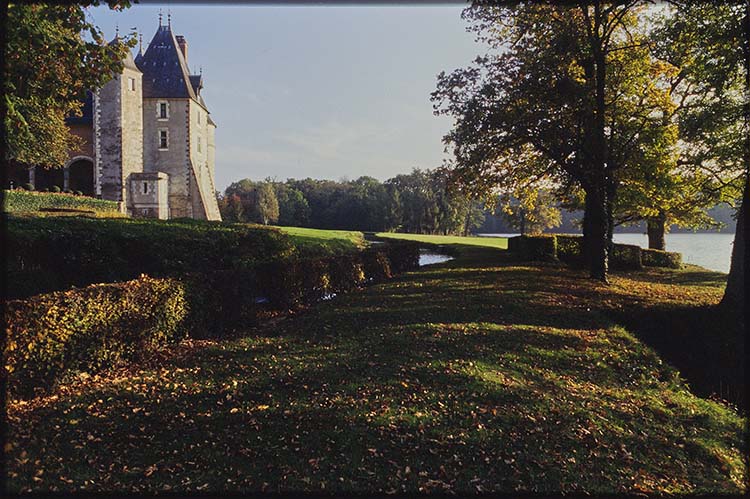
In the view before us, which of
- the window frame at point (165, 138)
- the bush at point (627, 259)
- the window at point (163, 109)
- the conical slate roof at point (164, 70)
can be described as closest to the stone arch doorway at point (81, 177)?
the window frame at point (165, 138)

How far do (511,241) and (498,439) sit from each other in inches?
953

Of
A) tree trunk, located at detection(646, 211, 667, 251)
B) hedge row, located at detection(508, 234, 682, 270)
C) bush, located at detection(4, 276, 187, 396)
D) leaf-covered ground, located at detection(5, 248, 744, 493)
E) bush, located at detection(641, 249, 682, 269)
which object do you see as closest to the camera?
leaf-covered ground, located at detection(5, 248, 744, 493)

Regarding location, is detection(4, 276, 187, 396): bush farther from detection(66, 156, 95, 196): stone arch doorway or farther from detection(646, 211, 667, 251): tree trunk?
detection(66, 156, 95, 196): stone arch doorway

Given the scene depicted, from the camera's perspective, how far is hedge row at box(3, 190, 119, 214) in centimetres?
2128

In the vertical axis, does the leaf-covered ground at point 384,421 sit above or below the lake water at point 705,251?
below

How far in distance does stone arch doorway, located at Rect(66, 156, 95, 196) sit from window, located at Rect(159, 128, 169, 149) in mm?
5607

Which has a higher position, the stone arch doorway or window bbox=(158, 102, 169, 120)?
window bbox=(158, 102, 169, 120)

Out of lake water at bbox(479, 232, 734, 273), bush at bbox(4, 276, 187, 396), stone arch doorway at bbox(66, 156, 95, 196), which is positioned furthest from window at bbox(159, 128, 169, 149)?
lake water at bbox(479, 232, 734, 273)

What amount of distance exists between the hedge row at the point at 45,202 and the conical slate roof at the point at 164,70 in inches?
513

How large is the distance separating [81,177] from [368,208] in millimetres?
47750

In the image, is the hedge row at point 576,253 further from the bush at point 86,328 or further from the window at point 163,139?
the window at point 163,139

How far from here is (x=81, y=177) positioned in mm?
34438

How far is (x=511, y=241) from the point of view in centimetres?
2712

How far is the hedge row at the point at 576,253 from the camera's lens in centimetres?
2236
